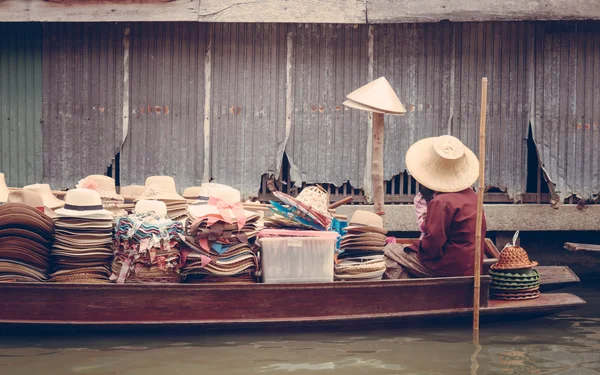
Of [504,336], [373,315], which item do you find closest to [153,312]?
[373,315]

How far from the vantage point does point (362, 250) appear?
768cm

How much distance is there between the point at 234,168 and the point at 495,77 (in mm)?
3689

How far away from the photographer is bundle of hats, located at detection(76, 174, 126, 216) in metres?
8.32

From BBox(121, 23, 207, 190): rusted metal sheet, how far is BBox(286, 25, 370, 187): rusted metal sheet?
1.27 metres

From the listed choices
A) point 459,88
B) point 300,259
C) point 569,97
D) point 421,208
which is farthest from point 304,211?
point 569,97

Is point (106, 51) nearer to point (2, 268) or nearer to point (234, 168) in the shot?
point (234, 168)

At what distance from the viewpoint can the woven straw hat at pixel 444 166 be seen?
7.66 metres

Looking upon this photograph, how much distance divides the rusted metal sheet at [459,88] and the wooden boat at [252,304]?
121 inches

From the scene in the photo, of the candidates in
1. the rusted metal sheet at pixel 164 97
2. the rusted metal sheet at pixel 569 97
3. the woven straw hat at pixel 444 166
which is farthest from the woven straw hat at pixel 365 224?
the rusted metal sheet at pixel 569 97

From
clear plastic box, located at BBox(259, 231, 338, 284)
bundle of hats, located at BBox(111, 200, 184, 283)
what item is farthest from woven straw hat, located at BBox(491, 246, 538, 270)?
bundle of hats, located at BBox(111, 200, 184, 283)

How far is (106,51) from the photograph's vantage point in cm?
1059

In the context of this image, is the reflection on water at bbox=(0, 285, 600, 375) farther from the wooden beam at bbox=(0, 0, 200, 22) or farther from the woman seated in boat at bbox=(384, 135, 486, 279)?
the wooden beam at bbox=(0, 0, 200, 22)

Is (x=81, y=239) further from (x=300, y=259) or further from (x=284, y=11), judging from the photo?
(x=284, y=11)

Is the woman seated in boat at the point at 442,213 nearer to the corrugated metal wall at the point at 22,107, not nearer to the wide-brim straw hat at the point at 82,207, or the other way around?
the wide-brim straw hat at the point at 82,207
